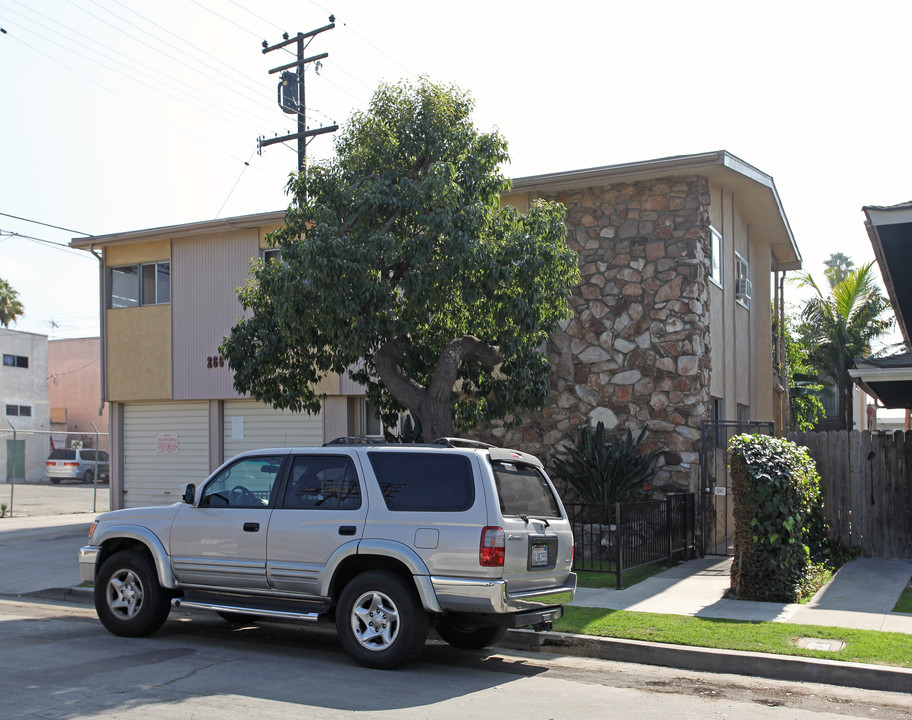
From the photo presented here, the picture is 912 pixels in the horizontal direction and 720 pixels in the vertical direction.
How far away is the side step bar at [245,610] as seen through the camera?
7.89 m

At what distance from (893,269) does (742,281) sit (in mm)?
6656

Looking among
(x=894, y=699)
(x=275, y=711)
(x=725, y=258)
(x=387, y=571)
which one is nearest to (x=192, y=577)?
(x=387, y=571)

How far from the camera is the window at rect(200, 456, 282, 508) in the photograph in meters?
8.53

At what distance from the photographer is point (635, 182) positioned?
15.5 m

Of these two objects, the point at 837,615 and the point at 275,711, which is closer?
the point at 275,711

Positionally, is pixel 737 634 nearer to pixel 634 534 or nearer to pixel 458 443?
pixel 458 443

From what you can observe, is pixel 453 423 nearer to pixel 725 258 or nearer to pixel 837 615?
pixel 837 615

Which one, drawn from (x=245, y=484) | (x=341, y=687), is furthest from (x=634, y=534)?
(x=341, y=687)

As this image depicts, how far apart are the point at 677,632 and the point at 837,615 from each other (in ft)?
7.09

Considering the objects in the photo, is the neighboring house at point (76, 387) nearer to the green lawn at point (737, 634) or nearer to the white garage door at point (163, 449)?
the white garage door at point (163, 449)

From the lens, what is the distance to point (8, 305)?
171 ft

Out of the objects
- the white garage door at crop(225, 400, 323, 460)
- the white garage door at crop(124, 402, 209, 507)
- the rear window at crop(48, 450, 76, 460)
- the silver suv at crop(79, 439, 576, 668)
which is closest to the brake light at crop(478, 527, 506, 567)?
the silver suv at crop(79, 439, 576, 668)

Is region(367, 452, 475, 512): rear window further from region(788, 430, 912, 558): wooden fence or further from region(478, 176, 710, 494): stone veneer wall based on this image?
region(788, 430, 912, 558): wooden fence

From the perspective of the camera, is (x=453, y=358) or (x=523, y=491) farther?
→ (x=453, y=358)
